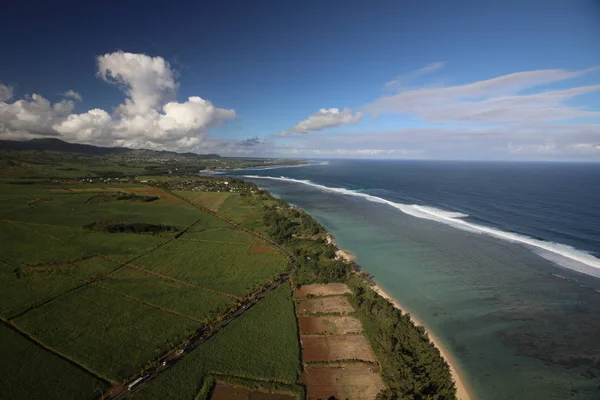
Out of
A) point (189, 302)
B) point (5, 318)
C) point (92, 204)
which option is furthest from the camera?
point (92, 204)

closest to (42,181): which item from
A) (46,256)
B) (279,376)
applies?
(46,256)

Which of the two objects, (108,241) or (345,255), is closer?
(345,255)

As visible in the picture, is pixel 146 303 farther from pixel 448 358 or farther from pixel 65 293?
pixel 448 358

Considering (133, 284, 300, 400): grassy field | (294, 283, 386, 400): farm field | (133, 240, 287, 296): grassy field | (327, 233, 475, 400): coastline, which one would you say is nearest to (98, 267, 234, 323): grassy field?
(133, 240, 287, 296): grassy field

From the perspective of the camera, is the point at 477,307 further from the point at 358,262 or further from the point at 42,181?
the point at 42,181

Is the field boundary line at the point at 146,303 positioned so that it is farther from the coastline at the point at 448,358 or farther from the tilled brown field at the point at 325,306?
the coastline at the point at 448,358

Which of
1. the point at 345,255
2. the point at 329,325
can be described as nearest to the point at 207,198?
the point at 345,255
